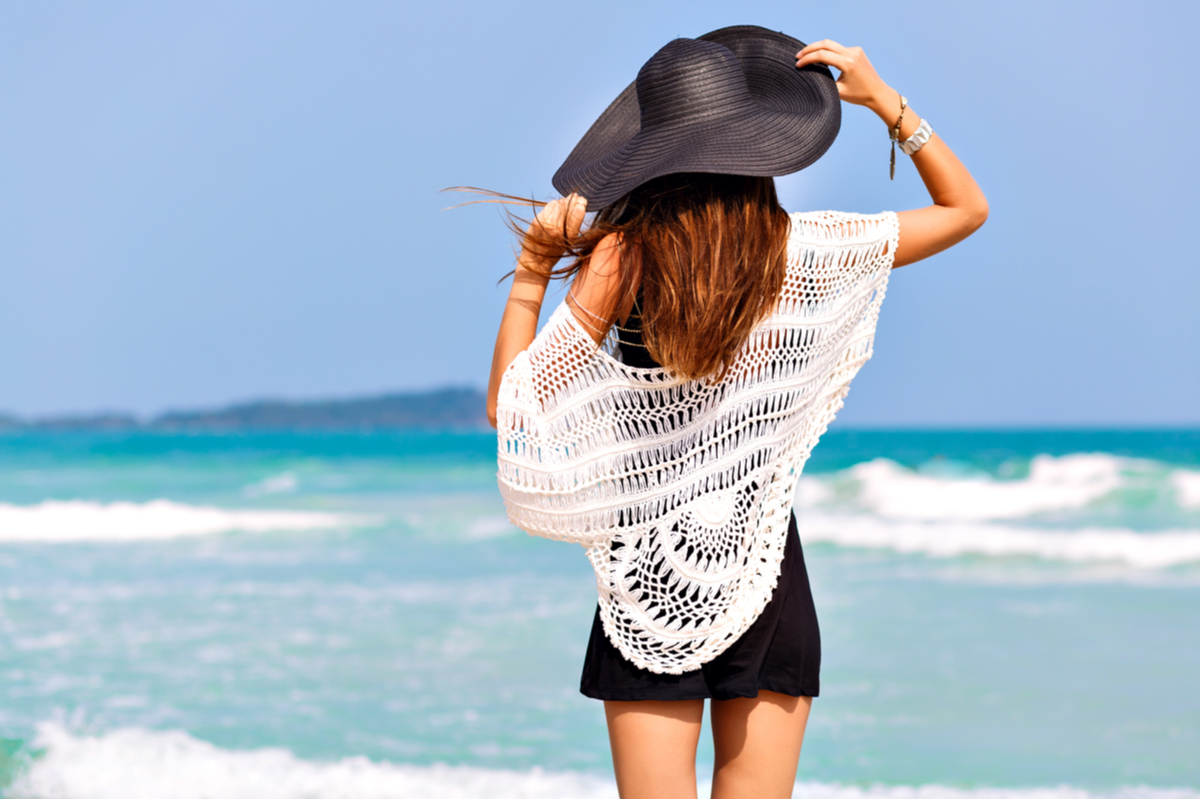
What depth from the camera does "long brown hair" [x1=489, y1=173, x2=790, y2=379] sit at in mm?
1322

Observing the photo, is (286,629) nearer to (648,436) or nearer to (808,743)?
(808,743)

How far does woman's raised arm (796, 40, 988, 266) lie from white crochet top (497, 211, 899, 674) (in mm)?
56

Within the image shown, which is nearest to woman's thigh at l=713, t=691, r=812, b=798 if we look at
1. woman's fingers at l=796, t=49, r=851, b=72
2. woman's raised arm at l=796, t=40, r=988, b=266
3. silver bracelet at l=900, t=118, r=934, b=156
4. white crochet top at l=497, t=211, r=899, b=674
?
Answer: white crochet top at l=497, t=211, r=899, b=674

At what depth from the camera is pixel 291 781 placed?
3.97m

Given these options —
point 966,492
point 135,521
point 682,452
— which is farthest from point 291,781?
point 966,492

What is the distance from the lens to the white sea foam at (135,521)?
38.0 feet

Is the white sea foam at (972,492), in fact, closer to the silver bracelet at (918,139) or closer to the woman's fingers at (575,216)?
the silver bracelet at (918,139)

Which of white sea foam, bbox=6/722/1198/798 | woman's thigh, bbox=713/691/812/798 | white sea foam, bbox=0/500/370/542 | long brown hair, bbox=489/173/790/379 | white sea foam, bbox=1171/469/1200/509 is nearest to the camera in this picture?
long brown hair, bbox=489/173/790/379

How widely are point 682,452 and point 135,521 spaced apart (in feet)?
42.7

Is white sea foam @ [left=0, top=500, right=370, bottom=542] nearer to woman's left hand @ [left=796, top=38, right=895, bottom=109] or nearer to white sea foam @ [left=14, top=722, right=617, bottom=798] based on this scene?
white sea foam @ [left=14, top=722, right=617, bottom=798]

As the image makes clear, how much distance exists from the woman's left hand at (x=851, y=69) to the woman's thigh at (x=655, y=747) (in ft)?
3.25

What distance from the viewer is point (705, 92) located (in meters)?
1.44

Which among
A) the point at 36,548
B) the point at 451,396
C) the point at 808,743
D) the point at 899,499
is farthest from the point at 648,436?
the point at 451,396

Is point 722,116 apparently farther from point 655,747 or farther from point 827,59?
point 655,747
